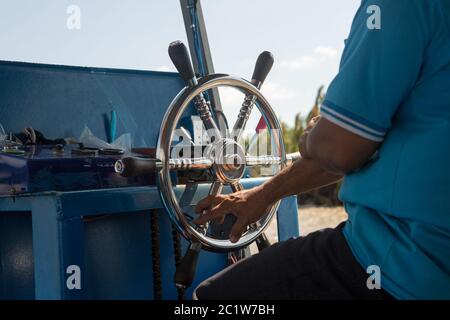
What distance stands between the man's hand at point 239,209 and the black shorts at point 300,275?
0.65 ft

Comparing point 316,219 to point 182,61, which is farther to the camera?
point 316,219

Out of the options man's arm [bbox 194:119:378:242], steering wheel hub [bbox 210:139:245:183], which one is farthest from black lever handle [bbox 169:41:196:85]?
man's arm [bbox 194:119:378:242]

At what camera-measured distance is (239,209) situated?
4.74ft

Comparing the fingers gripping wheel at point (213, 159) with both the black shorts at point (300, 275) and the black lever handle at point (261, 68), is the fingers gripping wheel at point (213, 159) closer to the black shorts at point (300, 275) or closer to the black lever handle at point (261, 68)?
the black lever handle at point (261, 68)

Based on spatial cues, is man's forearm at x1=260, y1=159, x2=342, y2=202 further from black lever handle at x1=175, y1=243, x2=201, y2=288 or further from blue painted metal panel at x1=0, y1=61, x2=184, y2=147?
blue painted metal panel at x1=0, y1=61, x2=184, y2=147

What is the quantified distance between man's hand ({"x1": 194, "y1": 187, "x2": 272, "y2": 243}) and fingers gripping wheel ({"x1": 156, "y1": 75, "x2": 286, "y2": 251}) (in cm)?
5

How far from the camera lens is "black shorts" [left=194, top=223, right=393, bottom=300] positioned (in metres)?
1.12

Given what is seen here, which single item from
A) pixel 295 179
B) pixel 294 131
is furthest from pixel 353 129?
pixel 294 131

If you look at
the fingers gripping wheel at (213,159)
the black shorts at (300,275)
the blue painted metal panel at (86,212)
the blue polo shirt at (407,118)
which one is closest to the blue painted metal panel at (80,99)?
the blue painted metal panel at (86,212)

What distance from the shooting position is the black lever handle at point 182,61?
145cm

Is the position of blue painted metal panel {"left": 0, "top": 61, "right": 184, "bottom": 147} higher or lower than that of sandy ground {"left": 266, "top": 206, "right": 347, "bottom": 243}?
higher

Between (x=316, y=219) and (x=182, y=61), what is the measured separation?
19.6ft

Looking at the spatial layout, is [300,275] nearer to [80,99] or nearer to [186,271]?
[186,271]
